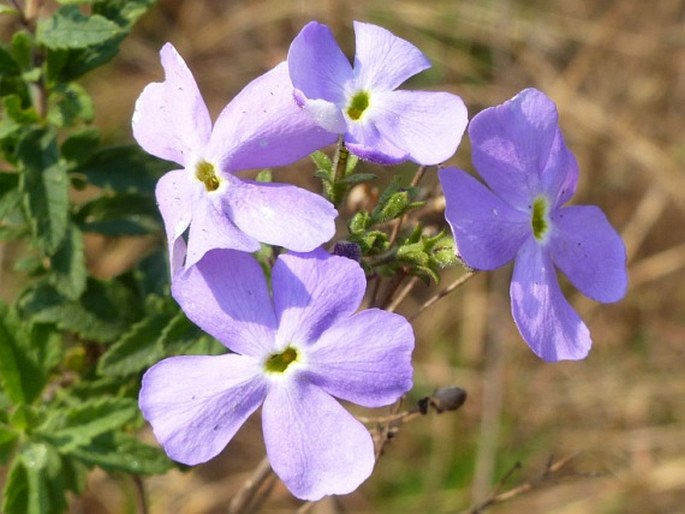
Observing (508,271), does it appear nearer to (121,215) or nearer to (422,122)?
(121,215)

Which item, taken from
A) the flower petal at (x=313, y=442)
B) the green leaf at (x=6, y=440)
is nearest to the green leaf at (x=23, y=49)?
the green leaf at (x=6, y=440)

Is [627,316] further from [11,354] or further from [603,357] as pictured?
[11,354]

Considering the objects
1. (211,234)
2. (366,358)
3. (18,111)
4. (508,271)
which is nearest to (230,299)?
(211,234)

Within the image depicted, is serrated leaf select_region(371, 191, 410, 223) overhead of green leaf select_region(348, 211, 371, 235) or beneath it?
overhead

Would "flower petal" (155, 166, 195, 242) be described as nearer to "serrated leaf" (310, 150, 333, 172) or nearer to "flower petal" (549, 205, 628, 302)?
"serrated leaf" (310, 150, 333, 172)

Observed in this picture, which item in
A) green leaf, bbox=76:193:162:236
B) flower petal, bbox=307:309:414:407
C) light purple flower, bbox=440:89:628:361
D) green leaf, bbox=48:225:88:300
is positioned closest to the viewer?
flower petal, bbox=307:309:414:407

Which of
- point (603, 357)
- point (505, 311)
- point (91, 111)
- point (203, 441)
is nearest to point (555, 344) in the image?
point (203, 441)

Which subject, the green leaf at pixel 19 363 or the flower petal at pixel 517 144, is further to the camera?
the green leaf at pixel 19 363

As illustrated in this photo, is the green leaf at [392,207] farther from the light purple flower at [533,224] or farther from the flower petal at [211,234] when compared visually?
the flower petal at [211,234]

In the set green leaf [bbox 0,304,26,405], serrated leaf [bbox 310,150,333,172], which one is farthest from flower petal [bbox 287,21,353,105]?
green leaf [bbox 0,304,26,405]
